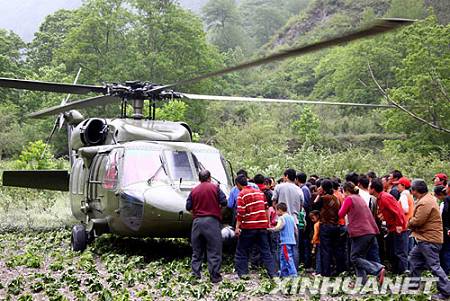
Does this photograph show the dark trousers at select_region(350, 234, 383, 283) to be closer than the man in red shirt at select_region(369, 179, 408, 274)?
Yes

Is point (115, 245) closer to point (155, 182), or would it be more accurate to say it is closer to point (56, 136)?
point (155, 182)

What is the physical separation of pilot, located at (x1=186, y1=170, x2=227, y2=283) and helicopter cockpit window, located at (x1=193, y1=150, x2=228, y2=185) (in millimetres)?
1931

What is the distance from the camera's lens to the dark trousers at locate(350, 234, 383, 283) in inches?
319

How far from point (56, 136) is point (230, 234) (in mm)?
39380

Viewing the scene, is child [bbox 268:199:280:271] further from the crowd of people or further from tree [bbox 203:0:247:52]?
tree [bbox 203:0:247:52]

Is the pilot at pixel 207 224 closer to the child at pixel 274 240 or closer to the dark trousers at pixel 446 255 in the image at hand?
the child at pixel 274 240

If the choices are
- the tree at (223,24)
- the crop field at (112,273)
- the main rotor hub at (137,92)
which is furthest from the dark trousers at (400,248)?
the tree at (223,24)

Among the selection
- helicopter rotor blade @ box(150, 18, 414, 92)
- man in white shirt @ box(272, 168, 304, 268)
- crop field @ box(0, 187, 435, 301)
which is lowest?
crop field @ box(0, 187, 435, 301)

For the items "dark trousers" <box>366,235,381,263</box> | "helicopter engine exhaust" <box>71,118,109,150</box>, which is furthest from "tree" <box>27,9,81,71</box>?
"dark trousers" <box>366,235,381,263</box>

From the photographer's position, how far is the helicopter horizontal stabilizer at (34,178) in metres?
15.1

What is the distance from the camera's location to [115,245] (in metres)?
12.5

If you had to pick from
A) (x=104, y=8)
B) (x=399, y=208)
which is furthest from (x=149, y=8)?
(x=399, y=208)

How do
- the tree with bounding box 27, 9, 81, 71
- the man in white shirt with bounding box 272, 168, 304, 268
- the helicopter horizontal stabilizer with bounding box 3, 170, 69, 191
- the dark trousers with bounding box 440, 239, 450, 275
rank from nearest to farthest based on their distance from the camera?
the dark trousers with bounding box 440, 239, 450, 275 < the man in white shirt with bounding box 272, 168, 304, 268 < the helicopter horizontal stabilizer with bounding box 3, 170, 69, 191 < the tree with bounding box 27, 9, 81, 71

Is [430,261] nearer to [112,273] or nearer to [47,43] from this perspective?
[112,273]
